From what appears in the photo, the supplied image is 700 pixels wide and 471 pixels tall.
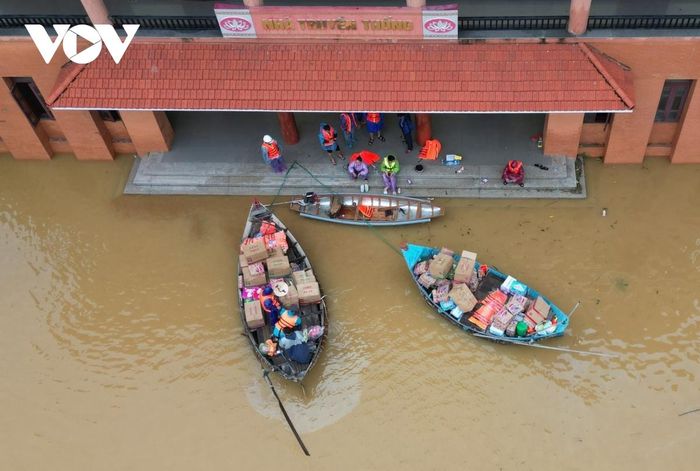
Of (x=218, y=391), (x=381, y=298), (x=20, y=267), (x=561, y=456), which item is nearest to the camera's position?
(x=561, y=456)

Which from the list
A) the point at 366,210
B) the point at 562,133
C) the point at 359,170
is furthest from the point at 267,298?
the point at 562,133

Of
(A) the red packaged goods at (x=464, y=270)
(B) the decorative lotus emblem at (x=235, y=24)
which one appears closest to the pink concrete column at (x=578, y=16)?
(A) the red packaged goods at (x=464, y=270)

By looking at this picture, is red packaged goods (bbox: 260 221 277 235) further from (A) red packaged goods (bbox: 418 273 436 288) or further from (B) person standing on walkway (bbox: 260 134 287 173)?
(A) red packaged goods (bbox: 418 273 436 288)

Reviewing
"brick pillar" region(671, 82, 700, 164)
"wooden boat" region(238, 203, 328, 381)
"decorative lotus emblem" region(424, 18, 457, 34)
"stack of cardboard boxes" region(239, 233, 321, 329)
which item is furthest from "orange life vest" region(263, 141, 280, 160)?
"brick pillar" region(671, 82, 700, 164)

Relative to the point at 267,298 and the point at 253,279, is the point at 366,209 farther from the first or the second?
the point at 267,298

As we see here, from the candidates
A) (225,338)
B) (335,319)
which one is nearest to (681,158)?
(335,319)

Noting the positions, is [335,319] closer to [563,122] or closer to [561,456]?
[561,456]
